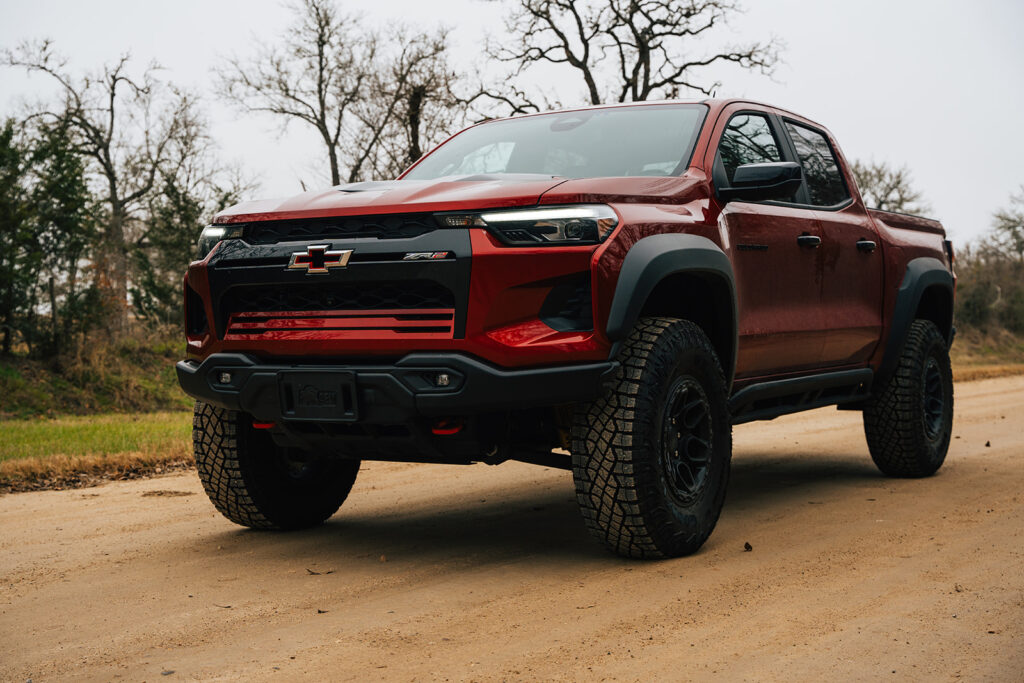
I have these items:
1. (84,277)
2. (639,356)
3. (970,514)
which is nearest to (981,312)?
(84,277)

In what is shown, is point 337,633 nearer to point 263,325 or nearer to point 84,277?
point 263,325

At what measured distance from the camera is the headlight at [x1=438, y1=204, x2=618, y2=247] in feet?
13.3

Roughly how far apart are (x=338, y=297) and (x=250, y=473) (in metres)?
1.21

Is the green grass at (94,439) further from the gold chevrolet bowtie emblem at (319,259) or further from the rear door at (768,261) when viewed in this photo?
the rear door at (768,261)

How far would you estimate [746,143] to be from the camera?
5551 mm

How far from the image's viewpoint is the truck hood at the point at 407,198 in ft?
13.4

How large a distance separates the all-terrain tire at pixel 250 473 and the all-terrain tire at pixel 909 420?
3473 mm

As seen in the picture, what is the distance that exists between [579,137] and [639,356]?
1541 mm

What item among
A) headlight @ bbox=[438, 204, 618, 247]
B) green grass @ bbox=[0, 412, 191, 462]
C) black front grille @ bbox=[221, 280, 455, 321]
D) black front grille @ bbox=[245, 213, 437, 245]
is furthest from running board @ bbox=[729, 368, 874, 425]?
green grass @ bbox=[0, 412, 191, 462]

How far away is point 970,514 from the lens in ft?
17.7

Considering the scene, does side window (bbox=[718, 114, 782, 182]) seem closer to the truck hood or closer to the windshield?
A: the windshield

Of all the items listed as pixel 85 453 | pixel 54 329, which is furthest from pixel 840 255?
pixel 54 329

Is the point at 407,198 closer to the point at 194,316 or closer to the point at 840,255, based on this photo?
the point at 194,316

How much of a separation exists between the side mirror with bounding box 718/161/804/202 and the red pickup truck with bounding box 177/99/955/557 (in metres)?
0.01
